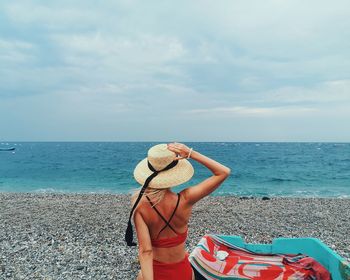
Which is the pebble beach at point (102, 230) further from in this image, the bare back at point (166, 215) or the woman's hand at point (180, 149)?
the woman's hand at point (180, 149)

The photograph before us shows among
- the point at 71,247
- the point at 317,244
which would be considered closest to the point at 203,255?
the point at 317,244

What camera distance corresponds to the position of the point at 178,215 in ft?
10.1

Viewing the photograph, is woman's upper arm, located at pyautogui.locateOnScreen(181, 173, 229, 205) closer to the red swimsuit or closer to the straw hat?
the straw hat

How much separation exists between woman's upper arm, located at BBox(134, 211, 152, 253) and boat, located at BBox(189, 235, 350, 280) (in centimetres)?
238

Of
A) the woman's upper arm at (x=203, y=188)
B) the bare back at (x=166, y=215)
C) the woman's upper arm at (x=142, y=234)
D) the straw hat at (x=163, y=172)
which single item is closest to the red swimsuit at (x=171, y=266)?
the bare back at (x=166, y=215)

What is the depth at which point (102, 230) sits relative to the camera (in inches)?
384

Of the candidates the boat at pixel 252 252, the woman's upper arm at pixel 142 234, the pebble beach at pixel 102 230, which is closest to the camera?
the woman's upper arm at pixel 142 234

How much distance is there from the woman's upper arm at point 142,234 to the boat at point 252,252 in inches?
93.7

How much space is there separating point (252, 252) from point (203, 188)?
3197 mm

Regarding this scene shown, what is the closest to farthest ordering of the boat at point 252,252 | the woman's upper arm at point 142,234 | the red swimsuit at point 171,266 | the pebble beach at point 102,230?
1. the woman's upper arm at point 142,234
2. the red swimsuit at point 171,266
3. the boat at point 252,252
4. the pebble beach at point 102,230

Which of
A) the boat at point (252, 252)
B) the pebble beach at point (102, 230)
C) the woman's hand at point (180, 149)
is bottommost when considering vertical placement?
the pebble beach at point (102, 230)

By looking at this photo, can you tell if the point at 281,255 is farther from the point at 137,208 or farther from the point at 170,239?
the point at 137,208

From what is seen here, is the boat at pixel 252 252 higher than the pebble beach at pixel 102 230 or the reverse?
higher

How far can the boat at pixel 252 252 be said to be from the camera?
4883 mm
